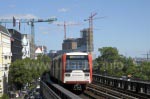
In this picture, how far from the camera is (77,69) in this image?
121 ft

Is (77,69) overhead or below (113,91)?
overhead

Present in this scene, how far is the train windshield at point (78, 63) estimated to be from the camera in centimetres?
3681

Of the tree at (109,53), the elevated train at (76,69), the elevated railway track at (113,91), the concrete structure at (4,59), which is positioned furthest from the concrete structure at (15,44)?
the elevated train at (76,69)

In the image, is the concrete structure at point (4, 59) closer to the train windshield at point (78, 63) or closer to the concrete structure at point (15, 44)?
the concrete structure at point (15, 44)

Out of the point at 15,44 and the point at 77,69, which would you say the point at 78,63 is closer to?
the point at 77,69

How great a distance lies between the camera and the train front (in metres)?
36.7

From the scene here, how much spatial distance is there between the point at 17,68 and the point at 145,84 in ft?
230

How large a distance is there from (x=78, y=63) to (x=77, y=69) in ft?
1.70

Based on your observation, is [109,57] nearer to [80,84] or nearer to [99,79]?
[99,79]

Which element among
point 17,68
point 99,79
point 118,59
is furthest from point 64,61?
point 118,59

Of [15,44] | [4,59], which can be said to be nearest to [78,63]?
[4,59]

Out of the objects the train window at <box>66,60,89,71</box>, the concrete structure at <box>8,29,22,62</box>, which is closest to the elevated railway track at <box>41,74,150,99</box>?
the train window at <box>66,60,89,71</box>

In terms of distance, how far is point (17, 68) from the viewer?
10344cm

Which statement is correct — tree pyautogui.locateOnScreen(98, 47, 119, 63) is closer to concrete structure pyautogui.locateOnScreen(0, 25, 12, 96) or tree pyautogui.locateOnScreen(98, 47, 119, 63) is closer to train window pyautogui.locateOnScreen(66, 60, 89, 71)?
concrete structure pyautogui.locateOnScreen(0, 25, 12, 96)
